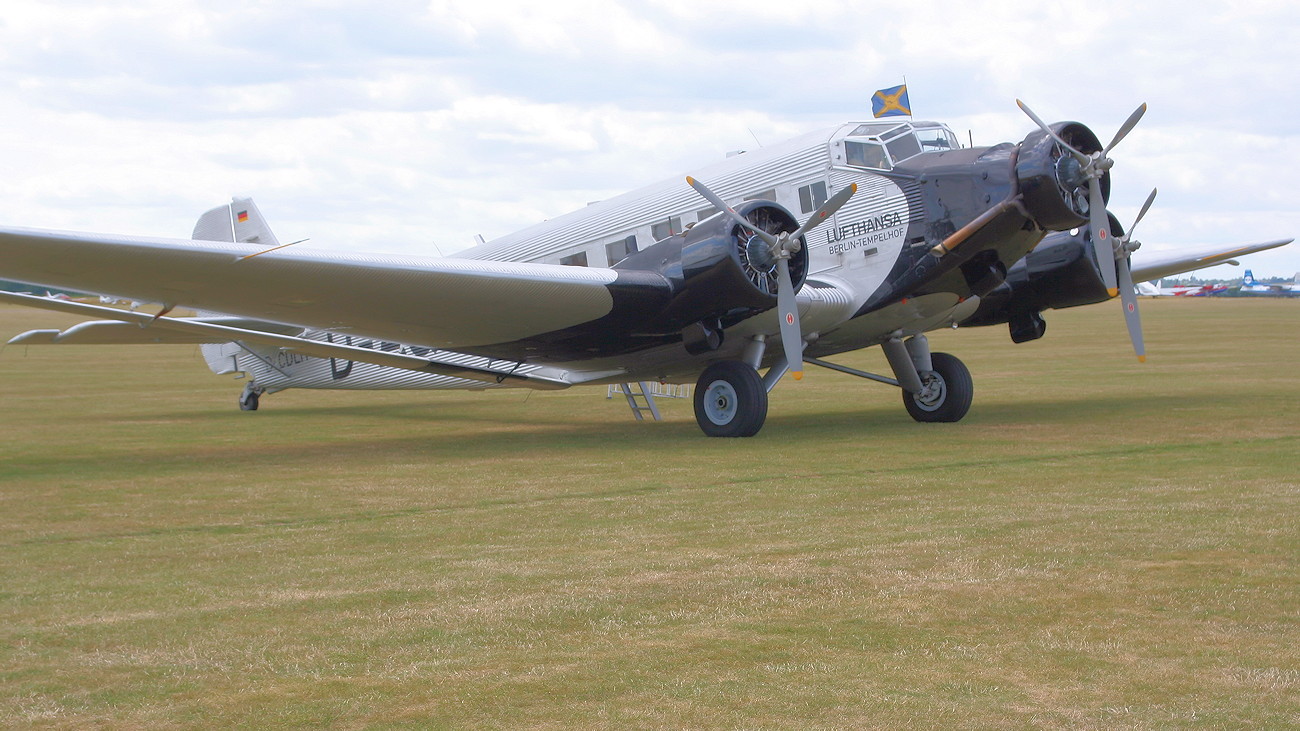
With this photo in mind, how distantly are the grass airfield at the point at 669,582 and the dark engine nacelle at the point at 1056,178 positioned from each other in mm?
2224

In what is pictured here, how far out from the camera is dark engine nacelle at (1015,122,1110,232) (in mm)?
11898

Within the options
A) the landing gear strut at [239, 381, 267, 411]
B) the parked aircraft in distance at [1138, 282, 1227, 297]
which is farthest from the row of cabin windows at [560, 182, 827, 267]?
the parked aircraft in distance at [1138, 282, 1227, 297]

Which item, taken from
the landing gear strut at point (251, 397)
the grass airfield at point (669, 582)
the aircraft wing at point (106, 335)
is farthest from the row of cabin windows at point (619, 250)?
the landing gear strut at point (251, 397)

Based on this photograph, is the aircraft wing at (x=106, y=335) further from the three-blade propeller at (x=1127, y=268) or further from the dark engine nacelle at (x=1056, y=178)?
the three-blade propeller at (x=1127, y=268)

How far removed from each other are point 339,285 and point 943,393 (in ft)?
24.3

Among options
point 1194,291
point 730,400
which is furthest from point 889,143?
point 1194,291

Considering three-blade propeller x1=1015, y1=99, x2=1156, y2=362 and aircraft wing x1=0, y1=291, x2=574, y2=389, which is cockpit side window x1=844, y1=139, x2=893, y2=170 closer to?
three-blade propeller x1=1015, y1=99, x2=1156, y2=362

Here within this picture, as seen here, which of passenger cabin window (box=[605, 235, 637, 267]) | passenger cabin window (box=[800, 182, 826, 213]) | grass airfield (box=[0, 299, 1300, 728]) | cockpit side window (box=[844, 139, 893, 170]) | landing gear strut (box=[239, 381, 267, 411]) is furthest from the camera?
landing gear strut (box=[239, 381, 267, 411])

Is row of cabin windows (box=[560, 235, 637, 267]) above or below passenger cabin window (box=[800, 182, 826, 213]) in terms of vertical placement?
below

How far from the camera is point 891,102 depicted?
1546 centimetres

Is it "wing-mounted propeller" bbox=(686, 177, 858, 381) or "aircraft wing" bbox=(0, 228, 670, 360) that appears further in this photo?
"wing-mounted propeller" bbox=(686, 177, 858, 381)

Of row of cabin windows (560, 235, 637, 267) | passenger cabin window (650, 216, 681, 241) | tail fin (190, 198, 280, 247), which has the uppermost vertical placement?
tail fin (190, 198, 280, 247)

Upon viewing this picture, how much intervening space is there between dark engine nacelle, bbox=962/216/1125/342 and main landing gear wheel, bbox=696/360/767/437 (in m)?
3.51

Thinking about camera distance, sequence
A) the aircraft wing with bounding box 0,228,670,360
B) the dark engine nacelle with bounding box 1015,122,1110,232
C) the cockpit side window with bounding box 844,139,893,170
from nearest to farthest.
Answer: the aircraft wing with bounding box 0,228,670,360 → the dark engine nacelle with bounding box 1015,122,1110,232 → the cockpit side window with bounding box 844,139,893,170
